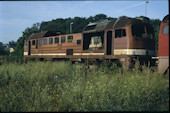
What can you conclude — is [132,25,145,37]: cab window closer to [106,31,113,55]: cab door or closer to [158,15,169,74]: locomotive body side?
[106,31,113,55]: cab door

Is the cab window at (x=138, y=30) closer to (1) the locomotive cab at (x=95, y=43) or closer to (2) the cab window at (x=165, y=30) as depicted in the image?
(2) the cab window at (x=165, y=30)

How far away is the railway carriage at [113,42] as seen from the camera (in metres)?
11.2

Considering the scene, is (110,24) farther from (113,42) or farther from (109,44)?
(109,44)

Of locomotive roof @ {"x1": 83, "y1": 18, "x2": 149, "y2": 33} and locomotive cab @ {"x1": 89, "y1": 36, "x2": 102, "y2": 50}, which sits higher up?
locomotive roof @ {"x1": 83, "y1": 18, "x2": 149, "y2": 33}

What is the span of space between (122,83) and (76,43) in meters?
8.76

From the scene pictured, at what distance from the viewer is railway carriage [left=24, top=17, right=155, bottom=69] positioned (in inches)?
442

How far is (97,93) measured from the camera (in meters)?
5.95

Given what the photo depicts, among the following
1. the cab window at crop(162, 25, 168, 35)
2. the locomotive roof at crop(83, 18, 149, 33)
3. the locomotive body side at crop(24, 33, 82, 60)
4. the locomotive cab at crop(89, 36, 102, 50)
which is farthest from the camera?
the locomotive body side at crop(24, 33, 82, 60)

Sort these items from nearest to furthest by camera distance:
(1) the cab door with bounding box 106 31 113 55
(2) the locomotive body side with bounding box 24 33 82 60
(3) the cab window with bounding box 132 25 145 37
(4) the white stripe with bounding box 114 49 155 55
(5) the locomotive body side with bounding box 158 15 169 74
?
1. (5) the locomotive body side with bounding box 158 15 169 74
2. (4) the white stripe with bounding box 114 49 155 55
3. (3) the cab window with bounding box 132 25 145 37
4. (1) the cab door with bounding box 106 31 113 55
5. (2) the locomotive body side with bounding box 24 33 82 60

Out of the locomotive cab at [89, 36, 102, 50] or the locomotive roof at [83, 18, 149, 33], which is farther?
the locomotive cab at [89, 36, 102, 50]

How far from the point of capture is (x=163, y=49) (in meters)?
8.46

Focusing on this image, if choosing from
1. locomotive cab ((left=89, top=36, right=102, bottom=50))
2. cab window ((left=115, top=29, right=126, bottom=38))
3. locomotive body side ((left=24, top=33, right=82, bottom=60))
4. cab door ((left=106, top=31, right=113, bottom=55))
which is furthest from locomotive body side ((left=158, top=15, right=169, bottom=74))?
locomotive body side ((left=24, top=33, right=82, bottom=60))

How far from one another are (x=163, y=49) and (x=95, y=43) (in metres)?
6.20

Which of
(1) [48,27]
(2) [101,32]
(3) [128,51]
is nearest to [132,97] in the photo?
(3) [128,51]
